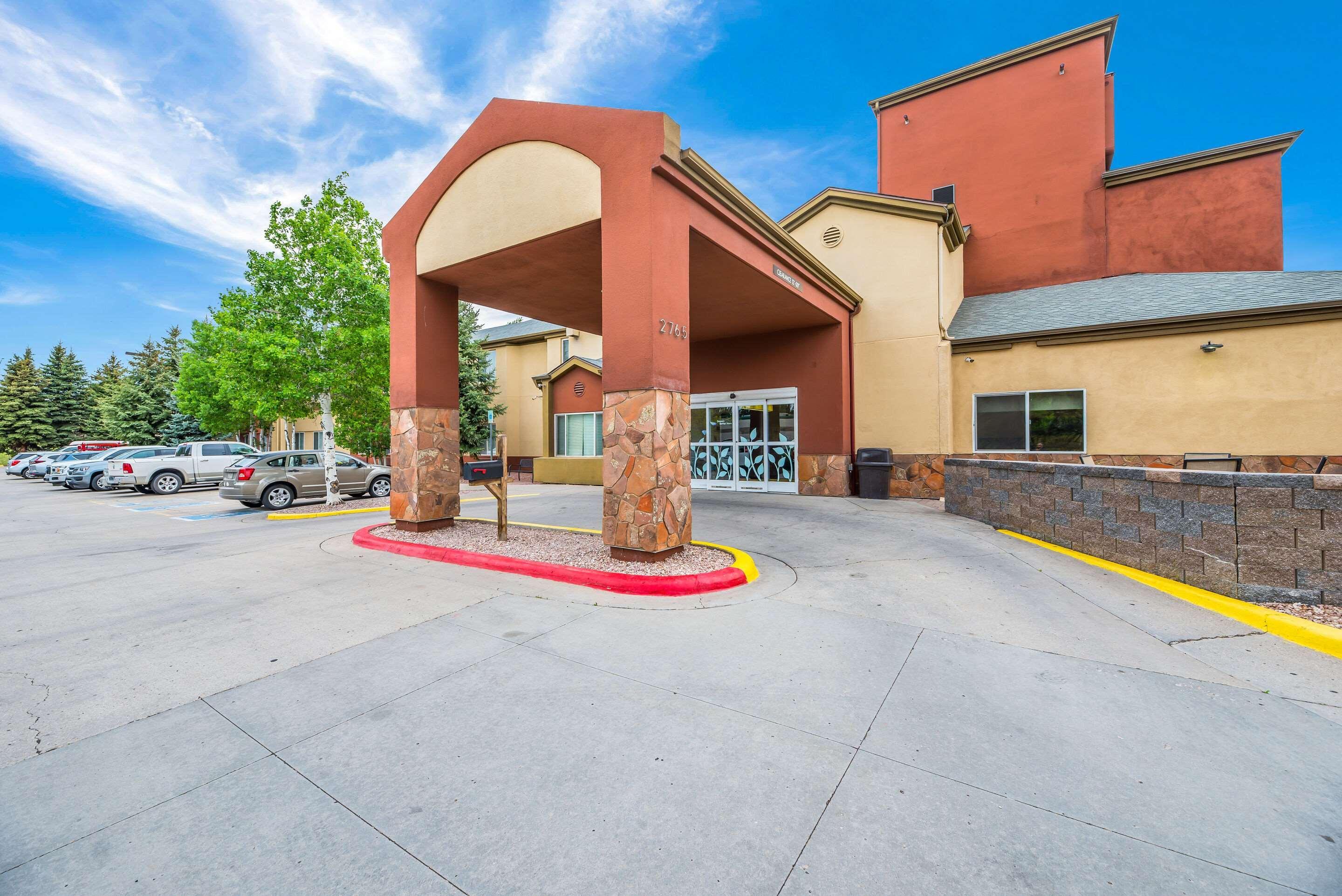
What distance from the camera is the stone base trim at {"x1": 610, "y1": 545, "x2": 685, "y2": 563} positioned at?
253 inches

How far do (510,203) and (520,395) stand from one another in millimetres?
18087

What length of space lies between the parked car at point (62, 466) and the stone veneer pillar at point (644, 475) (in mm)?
26212

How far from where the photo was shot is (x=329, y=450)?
46.4 ft

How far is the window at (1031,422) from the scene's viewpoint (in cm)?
1258

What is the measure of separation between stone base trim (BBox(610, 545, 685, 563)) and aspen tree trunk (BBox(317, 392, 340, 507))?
1092 centimetres

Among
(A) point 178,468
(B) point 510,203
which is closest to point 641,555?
(B) point 510,203

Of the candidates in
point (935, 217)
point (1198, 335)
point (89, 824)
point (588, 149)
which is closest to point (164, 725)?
point (89, 824)

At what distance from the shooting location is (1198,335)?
37.5 feet

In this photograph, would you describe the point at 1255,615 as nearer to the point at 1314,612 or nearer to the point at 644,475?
the point at 1314,612

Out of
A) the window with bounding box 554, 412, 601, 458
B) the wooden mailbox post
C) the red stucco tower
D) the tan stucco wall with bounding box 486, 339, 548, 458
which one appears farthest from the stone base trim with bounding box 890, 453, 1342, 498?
the tan stucco wall with bounding box 486, 339, 548, 458

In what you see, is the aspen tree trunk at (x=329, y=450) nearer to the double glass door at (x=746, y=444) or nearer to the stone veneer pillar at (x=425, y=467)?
the stone veneer pillar at (x=425, y=467)

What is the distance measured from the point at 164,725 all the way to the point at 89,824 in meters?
0.94

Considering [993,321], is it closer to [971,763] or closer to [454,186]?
[454,186]

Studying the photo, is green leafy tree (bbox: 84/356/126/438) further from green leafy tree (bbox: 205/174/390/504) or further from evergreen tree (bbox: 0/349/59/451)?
green leafy tree (bbox: 205/174/390/504)
